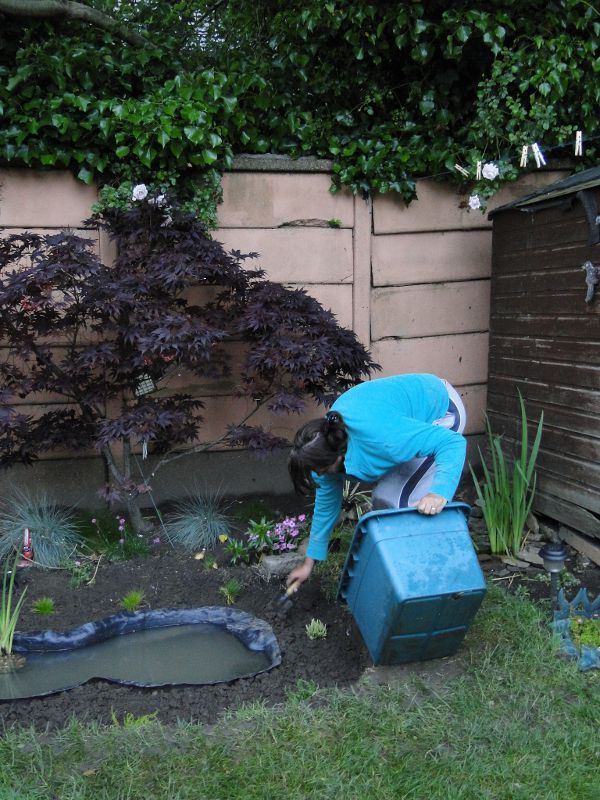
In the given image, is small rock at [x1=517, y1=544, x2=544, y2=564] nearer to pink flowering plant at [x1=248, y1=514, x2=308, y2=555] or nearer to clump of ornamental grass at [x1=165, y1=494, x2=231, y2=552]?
pink flowering plant at [x1=248, y1=514, x2=308, y2=555]

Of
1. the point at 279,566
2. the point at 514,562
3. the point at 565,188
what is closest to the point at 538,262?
the point at 565,188

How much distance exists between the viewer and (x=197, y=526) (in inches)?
169

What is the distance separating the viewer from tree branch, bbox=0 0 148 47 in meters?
4.50

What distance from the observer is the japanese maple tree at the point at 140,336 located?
147 inches

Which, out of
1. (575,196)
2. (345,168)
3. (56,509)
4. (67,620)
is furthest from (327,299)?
(67,620)

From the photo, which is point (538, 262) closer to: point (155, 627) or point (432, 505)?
point (432, 505)

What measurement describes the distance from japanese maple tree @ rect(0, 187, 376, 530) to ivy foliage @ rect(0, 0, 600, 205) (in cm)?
50

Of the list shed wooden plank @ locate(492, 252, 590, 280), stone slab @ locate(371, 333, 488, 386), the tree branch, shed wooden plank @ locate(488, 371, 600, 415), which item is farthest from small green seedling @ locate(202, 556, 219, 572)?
the tree branch

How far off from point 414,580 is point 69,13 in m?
4.32

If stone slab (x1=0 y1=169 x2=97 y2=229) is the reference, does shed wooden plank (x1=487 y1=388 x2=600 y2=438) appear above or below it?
below

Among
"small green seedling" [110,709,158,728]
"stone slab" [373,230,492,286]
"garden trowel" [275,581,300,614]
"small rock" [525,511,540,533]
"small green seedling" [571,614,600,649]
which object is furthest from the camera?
"stone slab" [373,230,492,286]

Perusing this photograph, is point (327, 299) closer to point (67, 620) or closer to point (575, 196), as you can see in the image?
point (575, 196)

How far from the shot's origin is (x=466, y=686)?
275 centimetres

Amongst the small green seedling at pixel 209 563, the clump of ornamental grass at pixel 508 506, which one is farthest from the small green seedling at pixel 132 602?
the clump of ornamental grass at pixel 508 506
